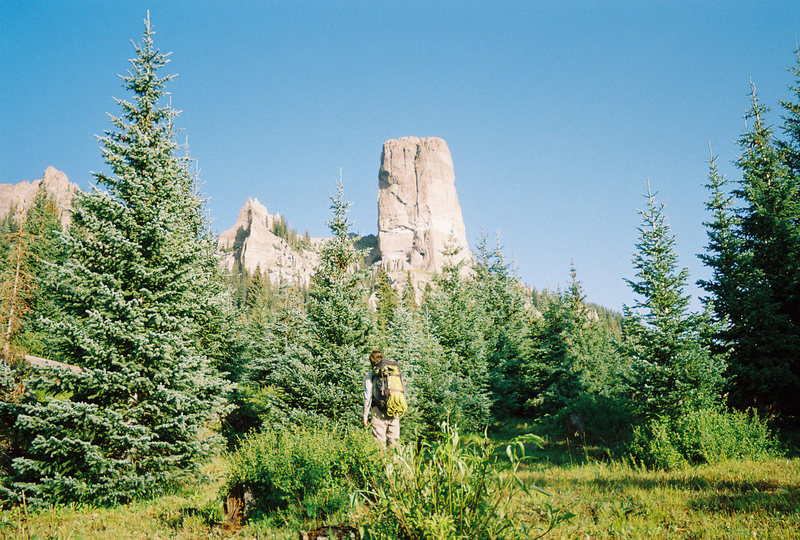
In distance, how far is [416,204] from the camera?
173 m

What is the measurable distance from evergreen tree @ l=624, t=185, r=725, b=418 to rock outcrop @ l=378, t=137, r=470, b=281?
145 m

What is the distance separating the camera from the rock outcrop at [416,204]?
16462 cm

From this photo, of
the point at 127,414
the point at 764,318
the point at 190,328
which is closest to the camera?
the point at 127,414

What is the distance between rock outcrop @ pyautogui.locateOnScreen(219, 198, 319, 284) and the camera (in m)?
149

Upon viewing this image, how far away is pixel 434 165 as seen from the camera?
17888 cm

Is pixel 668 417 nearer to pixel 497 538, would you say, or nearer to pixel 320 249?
pixel 497 538

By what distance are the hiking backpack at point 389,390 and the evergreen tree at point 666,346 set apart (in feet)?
24.8

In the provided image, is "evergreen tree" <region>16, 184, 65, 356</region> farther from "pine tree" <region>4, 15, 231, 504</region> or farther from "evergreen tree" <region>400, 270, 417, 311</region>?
"evergreen tree" <region>400, 270, 417, 311</region>

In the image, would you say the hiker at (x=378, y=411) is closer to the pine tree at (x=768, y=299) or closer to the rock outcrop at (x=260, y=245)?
the pine tree at (x=768, y=299)

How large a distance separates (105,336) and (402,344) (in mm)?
12852

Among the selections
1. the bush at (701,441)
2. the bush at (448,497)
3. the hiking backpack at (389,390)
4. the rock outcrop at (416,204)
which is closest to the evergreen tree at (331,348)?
the hiking backpack at (389,390)

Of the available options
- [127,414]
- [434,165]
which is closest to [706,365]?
[127,414]

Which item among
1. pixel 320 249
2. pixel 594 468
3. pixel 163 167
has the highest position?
pixel 163 167

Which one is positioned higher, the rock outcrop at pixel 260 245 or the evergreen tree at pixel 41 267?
the rock outcrop at pixel 260 245
